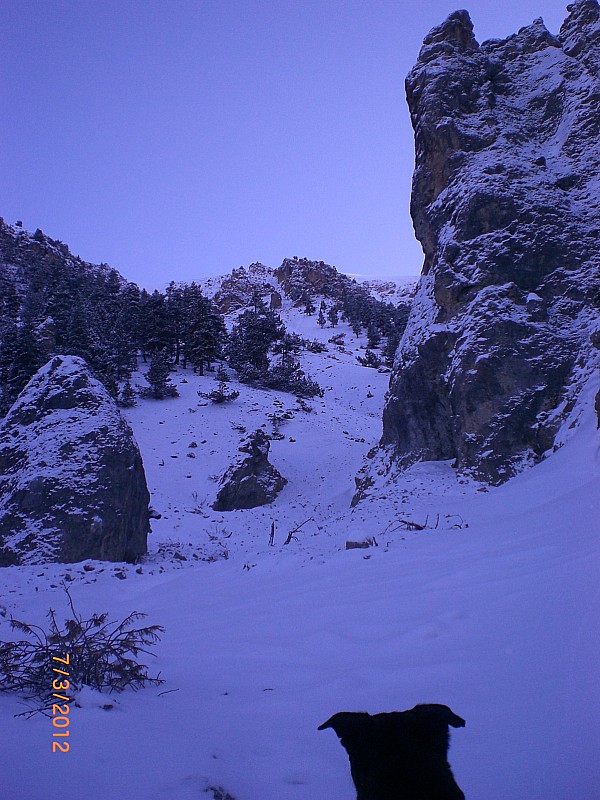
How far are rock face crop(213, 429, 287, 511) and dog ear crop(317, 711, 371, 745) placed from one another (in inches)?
721

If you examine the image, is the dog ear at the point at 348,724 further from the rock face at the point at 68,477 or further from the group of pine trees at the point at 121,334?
the group of pine trees at the point at 121,334

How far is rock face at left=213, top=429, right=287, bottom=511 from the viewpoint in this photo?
19.9 metres

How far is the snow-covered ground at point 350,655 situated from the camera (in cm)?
172

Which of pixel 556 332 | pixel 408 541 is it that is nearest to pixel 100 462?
pixel 408 541

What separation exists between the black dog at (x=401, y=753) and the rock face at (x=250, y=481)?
725 inches

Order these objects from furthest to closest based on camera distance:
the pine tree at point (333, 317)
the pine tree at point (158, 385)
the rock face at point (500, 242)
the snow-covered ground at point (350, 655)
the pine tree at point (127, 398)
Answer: the pine tree at point (333, 317), the pine tree at point (158, 385), the pine tree at point (127, 398), the rock face at point (500, 242), the snow-covered ground at point (350, 655)

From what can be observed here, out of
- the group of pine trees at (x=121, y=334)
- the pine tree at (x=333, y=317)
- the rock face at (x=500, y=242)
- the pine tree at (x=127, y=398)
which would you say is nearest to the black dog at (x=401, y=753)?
the rock face at (x=500, y=242)

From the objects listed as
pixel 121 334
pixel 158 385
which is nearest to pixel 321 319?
pixel 121 334

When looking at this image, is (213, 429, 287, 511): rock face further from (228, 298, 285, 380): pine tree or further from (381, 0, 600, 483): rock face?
(228, 298, 285, 380): pine tree

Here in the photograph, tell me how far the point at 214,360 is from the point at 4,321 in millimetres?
16835

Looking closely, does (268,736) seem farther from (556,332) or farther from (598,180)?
(598,180)

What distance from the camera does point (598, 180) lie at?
579 inches

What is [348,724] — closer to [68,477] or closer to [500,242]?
[68,477]

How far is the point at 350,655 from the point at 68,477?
897cm
